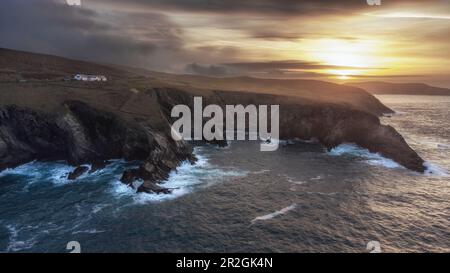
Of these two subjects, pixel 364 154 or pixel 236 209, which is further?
pixel 364 154

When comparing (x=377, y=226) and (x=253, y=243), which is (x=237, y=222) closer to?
(x=253, y=243)

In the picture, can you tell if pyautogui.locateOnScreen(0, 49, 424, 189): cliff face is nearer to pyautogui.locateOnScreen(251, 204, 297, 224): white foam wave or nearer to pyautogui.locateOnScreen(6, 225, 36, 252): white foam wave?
pyautogui.locateOnScreen(251, 204, 297, 224): white foam wave

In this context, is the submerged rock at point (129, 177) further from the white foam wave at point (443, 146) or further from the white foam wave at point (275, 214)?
the white foam wave at point (443, 146)

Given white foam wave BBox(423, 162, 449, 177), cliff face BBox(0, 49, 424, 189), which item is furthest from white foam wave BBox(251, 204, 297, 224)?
white foam wave BBox(423, 162, 449, 177)

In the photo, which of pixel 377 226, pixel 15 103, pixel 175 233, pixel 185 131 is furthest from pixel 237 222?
pixel 15 103

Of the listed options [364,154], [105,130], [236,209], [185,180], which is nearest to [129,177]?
[185,180]

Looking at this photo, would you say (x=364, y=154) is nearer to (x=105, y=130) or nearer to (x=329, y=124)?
(x=329, y=124)
